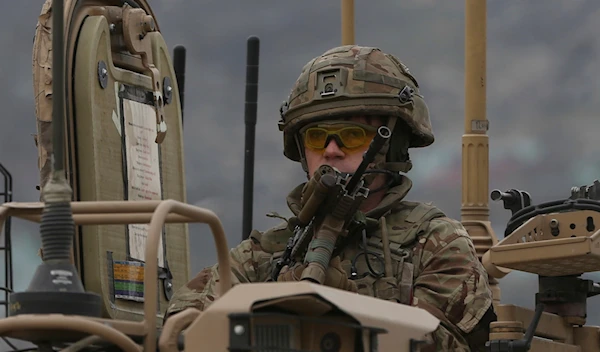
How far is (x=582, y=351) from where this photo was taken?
24.9 ft

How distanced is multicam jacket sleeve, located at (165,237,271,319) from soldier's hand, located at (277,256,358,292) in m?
0.27

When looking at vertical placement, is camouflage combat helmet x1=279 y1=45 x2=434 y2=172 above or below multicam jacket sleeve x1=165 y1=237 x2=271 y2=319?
above

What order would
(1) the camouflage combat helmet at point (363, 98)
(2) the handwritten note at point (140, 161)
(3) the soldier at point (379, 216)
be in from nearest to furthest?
(3) the soldier at point (379, 216), (1) the camouflage combat helmet at point (363, 98), (2) the handwritten note at point (140, 161)

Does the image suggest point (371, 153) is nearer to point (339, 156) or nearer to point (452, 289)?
point (339, 156)

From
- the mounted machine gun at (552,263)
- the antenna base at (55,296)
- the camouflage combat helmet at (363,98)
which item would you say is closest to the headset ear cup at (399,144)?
the camouflage combat helmet at (363,98)

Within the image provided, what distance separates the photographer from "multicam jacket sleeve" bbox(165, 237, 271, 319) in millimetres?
7090

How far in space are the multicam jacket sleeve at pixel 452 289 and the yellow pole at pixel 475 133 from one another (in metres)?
6.45

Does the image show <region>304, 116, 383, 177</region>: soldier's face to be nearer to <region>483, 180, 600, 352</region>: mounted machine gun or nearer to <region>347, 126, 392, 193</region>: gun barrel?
<region>347, 126, 392, 193</region>: gun barrel

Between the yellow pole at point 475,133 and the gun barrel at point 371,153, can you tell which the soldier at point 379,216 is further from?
the yellow pole at point 475,133

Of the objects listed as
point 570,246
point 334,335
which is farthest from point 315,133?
point 334,335

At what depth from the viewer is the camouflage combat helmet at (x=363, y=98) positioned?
284 inches

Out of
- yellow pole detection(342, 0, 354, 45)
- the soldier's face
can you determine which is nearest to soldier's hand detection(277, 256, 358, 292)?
the soldier's face

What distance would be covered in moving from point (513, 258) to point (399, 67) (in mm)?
1164

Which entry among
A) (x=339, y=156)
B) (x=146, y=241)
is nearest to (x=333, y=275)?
(x=339, y=156)
